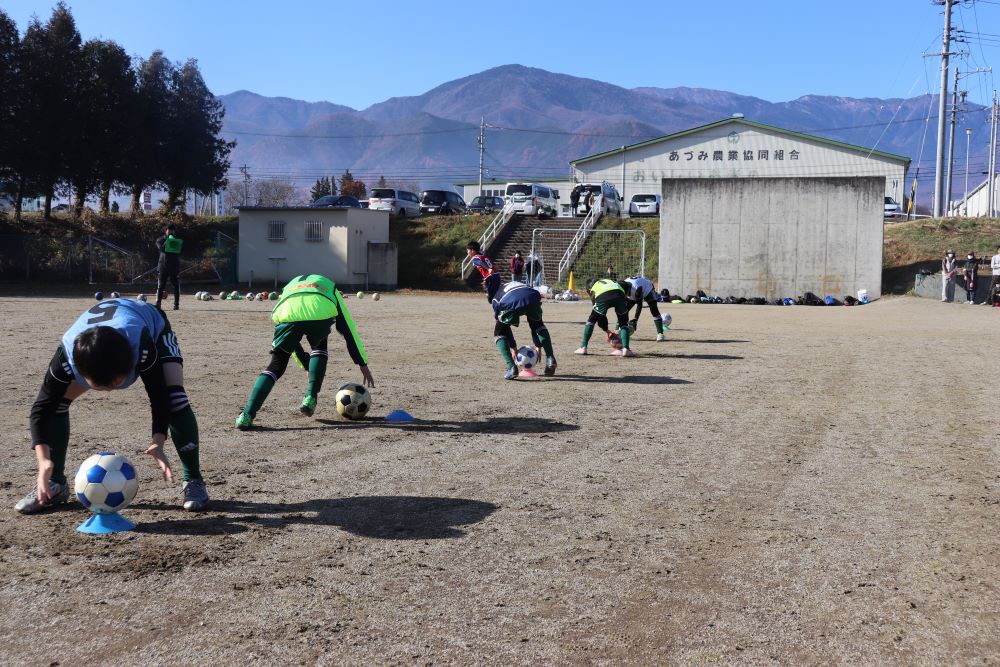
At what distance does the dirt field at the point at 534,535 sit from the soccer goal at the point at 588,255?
2730 cm

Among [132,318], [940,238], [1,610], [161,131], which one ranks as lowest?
[1,610]

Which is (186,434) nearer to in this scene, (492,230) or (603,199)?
(492,230)

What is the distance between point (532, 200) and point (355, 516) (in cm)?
4177

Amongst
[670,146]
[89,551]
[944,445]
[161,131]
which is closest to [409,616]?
[89,551]

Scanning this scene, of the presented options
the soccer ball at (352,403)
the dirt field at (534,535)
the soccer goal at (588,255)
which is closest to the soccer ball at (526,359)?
the dirt field at (534,535)

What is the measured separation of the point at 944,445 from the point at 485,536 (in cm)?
465

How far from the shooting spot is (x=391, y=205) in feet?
155

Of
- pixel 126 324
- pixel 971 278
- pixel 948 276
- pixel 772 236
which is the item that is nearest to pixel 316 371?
pixel 126 324

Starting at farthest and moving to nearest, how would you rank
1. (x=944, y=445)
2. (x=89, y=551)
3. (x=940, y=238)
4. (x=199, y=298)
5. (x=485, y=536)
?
1. (x=940, y=238)
2. (x=199, y=298)
3. (x=944, y=445)
4. (x=485, y=536)
5. (x=89, y=551)

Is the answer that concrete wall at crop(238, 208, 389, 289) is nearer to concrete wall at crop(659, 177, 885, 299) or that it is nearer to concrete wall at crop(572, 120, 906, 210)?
concrete wall at crop(659, 177, 885, 299)

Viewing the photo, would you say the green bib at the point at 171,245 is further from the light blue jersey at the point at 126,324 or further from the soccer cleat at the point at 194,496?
the light blue jersey at the point at 126,324

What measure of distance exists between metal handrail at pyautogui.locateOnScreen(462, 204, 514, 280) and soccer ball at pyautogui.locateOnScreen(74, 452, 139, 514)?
34243mm

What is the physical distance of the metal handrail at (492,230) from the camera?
129ft

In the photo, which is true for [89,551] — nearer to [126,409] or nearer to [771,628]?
[771,628]
